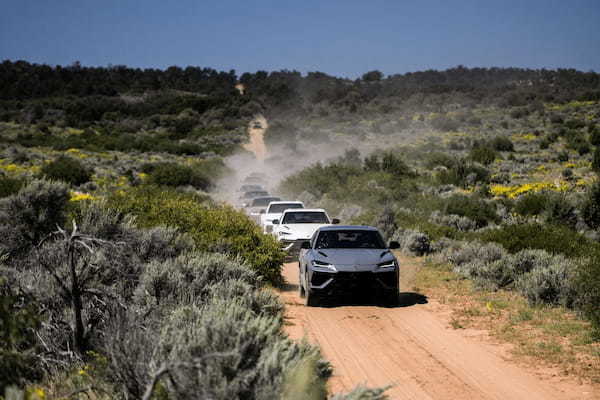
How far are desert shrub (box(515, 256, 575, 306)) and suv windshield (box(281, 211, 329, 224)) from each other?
7989 mm

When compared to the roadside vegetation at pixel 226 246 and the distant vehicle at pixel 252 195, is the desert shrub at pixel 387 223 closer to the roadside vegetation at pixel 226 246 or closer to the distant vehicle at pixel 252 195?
the roadside vegetation at pixel 226 246

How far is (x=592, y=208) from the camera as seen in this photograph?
1941cm

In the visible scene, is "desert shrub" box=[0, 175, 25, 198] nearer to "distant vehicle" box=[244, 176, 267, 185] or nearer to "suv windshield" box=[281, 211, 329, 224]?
"suv windshield" box=[281, 211, 329, 224]

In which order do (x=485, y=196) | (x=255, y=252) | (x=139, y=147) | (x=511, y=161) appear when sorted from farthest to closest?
(x=139, y=147) → (x=511, y=161) → (x=485, y=196) → (x=255, y=252)

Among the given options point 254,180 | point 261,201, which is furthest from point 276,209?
point 254,180

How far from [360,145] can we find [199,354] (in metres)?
63.6

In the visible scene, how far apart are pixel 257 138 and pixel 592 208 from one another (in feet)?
221

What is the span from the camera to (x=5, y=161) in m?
44.3

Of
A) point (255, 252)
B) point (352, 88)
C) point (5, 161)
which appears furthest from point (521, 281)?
point (352, 88)

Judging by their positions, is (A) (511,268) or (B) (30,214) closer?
(B) (30,214)

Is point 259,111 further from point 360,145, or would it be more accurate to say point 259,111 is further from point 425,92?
point 360,145

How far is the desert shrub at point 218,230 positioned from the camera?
12.7 m

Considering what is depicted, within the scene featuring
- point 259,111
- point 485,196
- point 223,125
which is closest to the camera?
point 485,196

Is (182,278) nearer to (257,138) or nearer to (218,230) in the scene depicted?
(218,230)
